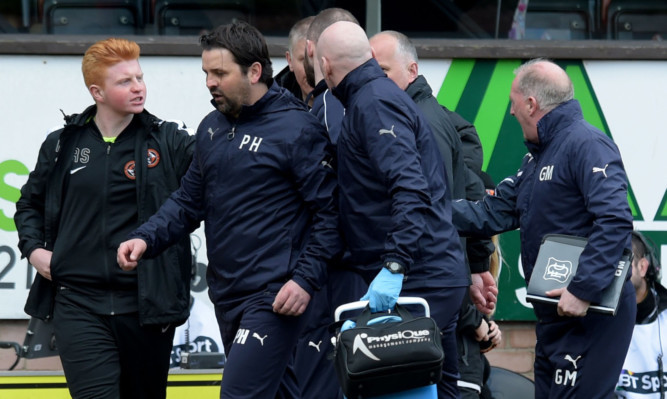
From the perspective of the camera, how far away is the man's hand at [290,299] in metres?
4.55

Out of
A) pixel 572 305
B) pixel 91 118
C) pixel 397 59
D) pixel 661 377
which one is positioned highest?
pixel 397 59

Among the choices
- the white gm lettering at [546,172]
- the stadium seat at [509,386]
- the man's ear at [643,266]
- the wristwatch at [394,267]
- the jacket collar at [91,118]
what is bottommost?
the stadium seat at [509,386]

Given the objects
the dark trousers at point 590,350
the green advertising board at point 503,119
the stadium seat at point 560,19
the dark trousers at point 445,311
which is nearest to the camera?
the dark trousers at point 445,311

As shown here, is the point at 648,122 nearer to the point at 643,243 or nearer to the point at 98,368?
the point at 643,243

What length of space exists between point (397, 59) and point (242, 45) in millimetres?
1052

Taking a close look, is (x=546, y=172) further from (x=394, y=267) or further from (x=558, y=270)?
(x=394, y=267)

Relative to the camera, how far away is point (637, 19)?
24.5 feet

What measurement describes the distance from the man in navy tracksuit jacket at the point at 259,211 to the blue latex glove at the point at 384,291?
1.37 ft

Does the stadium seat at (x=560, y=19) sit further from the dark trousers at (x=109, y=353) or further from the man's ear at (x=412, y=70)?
the dark trousers at (x=109, y=353)

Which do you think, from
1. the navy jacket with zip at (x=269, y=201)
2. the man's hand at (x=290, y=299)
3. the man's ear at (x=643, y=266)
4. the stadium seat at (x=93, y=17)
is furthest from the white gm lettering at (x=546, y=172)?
the stadium seat at (x=93, y=17)

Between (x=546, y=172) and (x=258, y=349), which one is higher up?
(x=546, y=172)

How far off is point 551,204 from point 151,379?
187 centimetres

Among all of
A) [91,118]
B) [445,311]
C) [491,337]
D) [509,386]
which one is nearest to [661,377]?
[509,386]

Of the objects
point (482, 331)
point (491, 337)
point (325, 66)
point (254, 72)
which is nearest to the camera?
point (325, 66)
